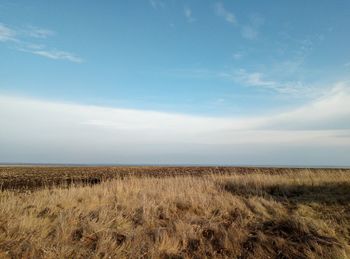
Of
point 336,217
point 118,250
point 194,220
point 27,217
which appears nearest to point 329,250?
point 336,217

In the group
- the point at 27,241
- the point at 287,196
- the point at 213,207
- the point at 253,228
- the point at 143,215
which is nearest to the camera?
the point at 27,241

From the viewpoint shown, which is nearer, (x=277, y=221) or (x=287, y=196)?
(x=277, y=221)

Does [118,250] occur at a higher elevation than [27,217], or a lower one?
lower

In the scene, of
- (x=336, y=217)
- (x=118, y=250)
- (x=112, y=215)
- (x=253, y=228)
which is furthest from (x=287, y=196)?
(x=118, y=250)

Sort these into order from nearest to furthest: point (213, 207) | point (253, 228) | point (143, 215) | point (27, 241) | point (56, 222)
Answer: point (27, 241), point (56, 222), point (253, 228), point (143, 215), point (213, 207)

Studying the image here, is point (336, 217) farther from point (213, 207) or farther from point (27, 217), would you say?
point (27, 217)

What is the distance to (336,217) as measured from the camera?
958 cm

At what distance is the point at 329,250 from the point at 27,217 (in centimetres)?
776

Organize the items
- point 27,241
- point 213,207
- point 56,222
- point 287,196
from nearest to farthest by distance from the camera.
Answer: point 27,241, point 56,222, point 213,207, point 287,196

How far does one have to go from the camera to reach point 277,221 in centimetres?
931

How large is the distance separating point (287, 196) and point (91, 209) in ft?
27.0

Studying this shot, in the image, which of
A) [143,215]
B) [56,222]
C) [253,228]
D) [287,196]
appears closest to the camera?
[56,222]

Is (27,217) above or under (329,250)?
above

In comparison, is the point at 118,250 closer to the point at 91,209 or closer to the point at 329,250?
the point at 91,209
